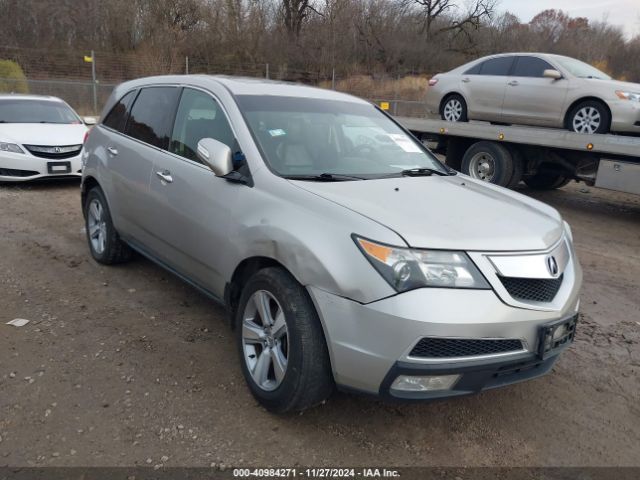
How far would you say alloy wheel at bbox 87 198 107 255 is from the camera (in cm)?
504

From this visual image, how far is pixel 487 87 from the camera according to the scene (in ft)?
32.8

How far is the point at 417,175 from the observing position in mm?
3623

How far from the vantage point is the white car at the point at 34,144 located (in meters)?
8.45

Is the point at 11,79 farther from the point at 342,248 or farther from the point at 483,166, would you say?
the point at 342,248

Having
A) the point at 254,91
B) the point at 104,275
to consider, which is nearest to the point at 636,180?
the point at 254,91

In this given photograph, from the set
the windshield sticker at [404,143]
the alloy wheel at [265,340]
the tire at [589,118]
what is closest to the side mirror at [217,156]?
the alloy wheel at [265,340]

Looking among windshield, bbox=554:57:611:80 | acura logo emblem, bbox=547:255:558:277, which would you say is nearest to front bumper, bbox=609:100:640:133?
windshield, bbox=554:57:611:80

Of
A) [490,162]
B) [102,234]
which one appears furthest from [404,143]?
[490,162]

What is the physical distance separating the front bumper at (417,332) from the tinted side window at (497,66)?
27.3 feet

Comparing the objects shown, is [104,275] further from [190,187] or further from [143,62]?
[143,62]

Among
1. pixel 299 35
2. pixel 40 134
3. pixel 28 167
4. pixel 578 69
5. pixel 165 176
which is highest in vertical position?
pixel 299 35

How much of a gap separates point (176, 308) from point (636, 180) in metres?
6.74

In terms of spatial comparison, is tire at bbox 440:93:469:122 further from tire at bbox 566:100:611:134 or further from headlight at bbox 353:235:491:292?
headlight at bbox 353:235:491:292

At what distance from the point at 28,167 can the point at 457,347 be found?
26.7ft
